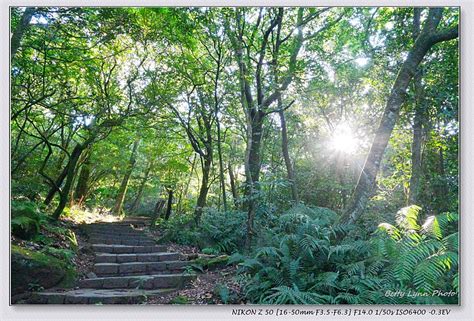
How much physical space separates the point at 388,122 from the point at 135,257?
16.2ft

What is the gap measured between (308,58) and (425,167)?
3134mm

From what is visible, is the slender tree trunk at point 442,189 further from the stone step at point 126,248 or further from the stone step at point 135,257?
the stone step at point 126,248

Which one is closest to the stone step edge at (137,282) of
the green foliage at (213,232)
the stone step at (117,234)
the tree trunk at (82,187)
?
the green foliage at (213,232)

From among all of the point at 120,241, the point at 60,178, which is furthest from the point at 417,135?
the point at 60,178

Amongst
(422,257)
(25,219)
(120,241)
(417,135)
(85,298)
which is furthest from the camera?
(120,241)

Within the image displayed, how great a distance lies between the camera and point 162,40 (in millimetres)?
6266

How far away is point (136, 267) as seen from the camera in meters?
5.03

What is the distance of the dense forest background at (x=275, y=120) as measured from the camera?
3773 mm

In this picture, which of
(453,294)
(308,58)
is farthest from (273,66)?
(453,294)

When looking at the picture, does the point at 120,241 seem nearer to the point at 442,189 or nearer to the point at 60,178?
the point at 60,178

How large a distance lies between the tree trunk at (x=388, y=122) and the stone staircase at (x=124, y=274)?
283 cm

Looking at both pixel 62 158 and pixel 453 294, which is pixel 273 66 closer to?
pixel 453 294

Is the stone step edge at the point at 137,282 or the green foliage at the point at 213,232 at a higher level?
the green foliage at the point at 213,232

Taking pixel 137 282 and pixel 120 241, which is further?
pixel 120 241
